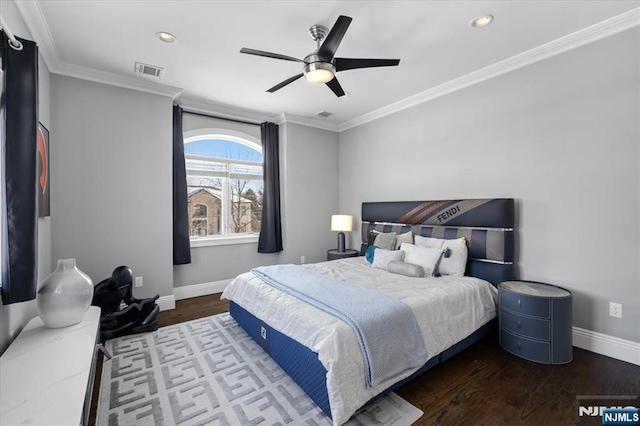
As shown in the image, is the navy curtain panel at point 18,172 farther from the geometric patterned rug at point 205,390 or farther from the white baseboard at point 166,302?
the white baseboard at point 166,302

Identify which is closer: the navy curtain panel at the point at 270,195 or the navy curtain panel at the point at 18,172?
the navy curtain panel at the point at 18,172

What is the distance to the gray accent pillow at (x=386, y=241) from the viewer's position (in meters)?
3.71

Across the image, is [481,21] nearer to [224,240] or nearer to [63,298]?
[63,298]

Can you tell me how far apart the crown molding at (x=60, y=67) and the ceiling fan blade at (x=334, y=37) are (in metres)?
2.21

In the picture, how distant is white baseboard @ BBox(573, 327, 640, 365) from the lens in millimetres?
2342

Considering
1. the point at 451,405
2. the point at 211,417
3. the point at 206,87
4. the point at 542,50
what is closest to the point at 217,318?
the point at 211,417

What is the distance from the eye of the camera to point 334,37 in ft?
6.74

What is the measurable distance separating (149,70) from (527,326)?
4588mm

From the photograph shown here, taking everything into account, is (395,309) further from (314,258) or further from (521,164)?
(314,258)

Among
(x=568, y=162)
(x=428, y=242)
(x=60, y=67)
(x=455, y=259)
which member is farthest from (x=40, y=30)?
(x=568, y=162)

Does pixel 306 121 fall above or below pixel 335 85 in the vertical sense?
above

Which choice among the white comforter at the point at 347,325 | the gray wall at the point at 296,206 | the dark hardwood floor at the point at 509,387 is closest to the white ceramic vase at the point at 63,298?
the dark hardwood floor at the point at 509,387

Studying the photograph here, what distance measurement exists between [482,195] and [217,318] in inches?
136

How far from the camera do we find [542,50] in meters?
2.76
